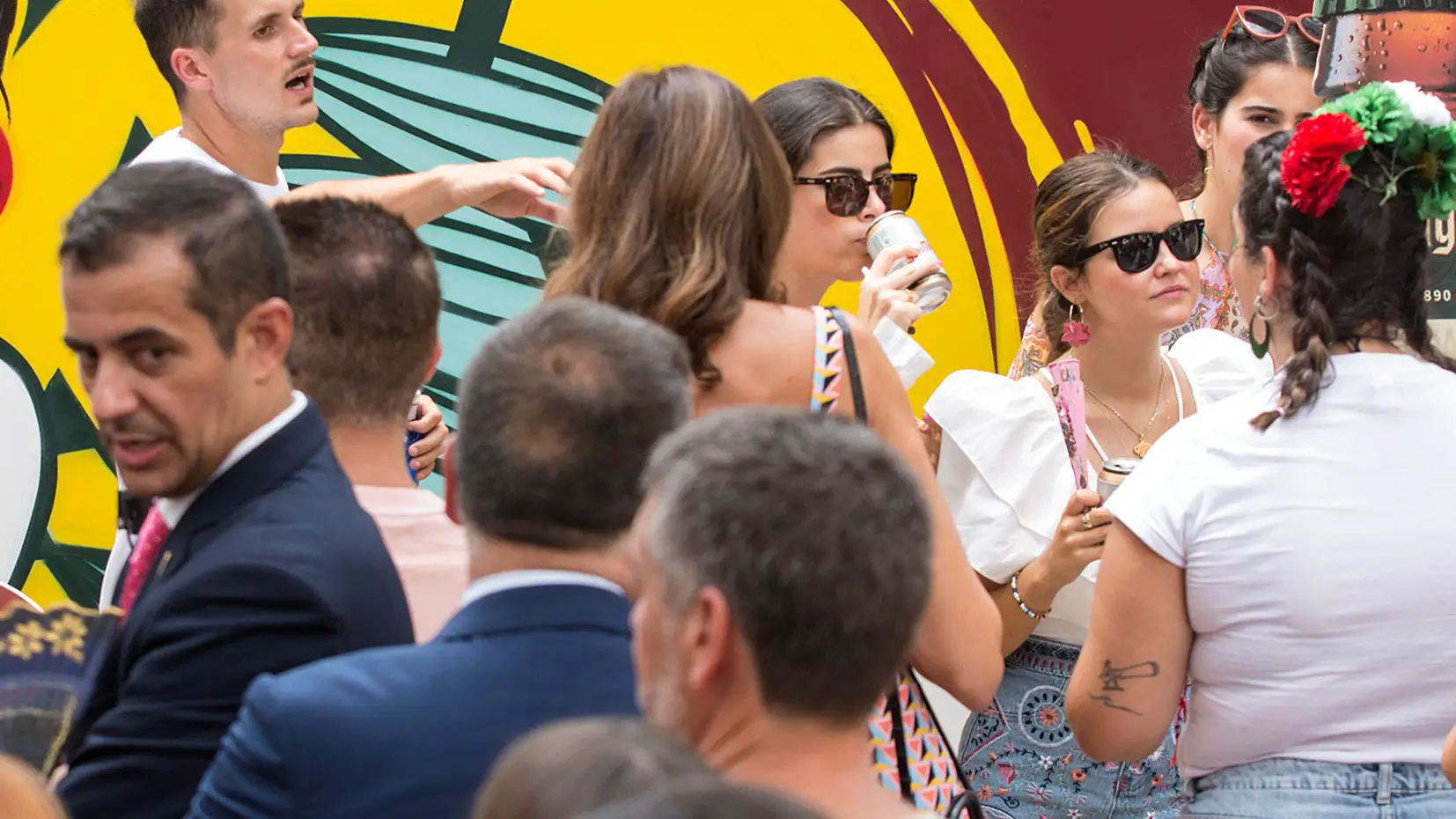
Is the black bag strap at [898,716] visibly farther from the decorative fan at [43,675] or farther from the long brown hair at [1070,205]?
the long brown hair at [1070,205]

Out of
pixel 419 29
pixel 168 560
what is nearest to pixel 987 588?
pixel 168 560

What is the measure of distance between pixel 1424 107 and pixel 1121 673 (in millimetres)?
874

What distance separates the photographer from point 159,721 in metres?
1.62

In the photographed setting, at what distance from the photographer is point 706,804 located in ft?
2.59

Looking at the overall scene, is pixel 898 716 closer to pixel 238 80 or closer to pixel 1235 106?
pixel 238 80

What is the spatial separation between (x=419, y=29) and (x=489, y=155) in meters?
0.34

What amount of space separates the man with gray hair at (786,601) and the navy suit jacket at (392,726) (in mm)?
214

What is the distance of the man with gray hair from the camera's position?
1.24 metres

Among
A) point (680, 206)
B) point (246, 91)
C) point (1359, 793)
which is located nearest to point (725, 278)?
point (680, 206)

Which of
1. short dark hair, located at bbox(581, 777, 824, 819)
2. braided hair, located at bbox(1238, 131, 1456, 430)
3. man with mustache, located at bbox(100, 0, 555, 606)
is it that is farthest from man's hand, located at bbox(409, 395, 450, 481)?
short dark hair, located at bbox(581, 777, 824, 819)

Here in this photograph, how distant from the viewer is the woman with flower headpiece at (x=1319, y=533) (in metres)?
2.08

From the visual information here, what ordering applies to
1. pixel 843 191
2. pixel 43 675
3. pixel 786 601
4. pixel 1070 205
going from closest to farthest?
pixel 786 601 < pixel 43 675 < pixel 843 191 < pixel 1070 205

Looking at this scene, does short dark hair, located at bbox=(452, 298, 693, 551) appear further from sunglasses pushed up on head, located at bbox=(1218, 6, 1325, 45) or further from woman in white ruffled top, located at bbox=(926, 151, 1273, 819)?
sunglasses pushed up on head, located at bbox=(1218, 6, 1325, 45)

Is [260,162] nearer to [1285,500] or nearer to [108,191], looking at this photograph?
[108,191]
